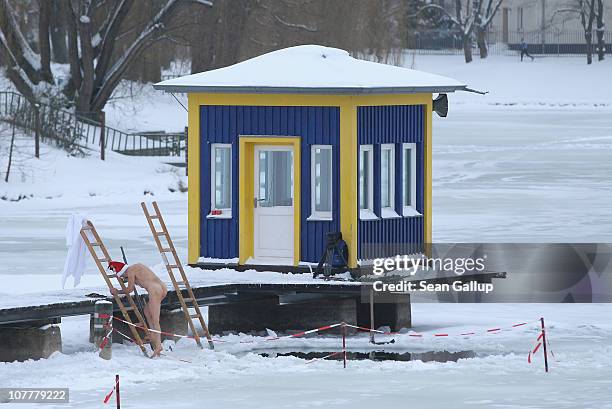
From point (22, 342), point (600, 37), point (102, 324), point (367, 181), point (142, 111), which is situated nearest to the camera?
point (22, 342)

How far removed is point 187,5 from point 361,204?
3830 cm

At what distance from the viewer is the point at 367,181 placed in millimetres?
21859

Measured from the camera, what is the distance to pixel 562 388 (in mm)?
16406

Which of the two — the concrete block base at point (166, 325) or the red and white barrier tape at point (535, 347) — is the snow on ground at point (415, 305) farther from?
the concrete block base at point (166, 325)

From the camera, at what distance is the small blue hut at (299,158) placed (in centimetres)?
2144

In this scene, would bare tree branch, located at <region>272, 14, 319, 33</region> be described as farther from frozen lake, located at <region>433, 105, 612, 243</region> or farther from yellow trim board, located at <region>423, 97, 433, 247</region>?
yellow trim board, located at <region>423, 97, 433, 247</region>

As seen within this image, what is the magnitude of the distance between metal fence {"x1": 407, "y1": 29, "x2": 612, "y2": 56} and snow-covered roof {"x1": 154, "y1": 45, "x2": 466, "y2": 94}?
86.0 m

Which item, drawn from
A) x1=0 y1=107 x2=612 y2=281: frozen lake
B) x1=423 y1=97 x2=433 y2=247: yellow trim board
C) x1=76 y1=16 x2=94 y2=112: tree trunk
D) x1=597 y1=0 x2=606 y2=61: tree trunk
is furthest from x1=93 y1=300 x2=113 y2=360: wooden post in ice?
x1=597 y1=0 x2=606 y2=61: tree trunk

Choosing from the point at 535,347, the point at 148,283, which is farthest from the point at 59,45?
the point at 535,347

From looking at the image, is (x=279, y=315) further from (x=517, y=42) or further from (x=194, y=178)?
(x=517, y=42)

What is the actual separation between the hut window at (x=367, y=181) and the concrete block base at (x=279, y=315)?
1.43 m

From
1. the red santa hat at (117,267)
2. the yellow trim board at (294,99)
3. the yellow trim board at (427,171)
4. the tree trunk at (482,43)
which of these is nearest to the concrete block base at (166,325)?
the red santa hat at (117,267)

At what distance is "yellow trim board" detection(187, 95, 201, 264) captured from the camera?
2203 cm

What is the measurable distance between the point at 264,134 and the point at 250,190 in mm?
814
